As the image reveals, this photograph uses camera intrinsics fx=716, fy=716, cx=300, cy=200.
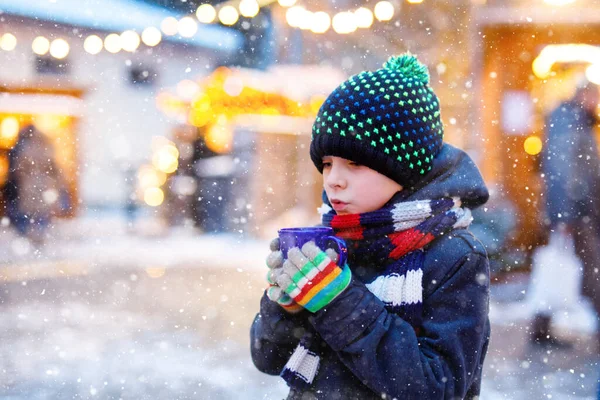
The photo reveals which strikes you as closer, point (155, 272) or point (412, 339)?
point (412, 339)

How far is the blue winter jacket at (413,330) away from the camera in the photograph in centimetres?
144

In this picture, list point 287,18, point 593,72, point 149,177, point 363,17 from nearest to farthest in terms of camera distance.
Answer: point 593,72
point 363,17
point 287,18
point 149,177

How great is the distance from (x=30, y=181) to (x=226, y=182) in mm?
4116

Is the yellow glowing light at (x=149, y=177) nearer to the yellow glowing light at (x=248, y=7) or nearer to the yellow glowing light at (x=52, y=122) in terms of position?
the yellow glowing light at (x=52, y=122)

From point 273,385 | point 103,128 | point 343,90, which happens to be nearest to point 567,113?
point 273,385

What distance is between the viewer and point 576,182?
18.2 ft

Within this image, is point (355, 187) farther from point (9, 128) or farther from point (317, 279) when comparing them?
point (9, 128)

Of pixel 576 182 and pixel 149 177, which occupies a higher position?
pixel 576 182

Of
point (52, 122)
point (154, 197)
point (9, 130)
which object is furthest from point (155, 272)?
point (52, 122)

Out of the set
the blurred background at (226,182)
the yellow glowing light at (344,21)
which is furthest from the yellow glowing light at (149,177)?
the yellow glowing light at (344,21)

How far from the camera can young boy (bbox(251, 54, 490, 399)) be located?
1444mm

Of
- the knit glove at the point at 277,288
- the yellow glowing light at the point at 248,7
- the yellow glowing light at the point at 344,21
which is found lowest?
the knit glove at the point at 277,288

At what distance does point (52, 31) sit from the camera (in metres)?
20.1

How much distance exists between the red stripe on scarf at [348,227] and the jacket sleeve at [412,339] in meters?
0.15
